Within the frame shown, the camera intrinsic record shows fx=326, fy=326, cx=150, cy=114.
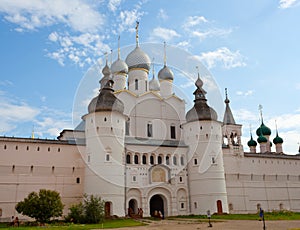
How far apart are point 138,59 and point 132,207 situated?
47.2ft

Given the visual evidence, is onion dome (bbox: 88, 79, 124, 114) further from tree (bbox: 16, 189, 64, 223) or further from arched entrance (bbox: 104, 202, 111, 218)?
tree (bbox: 16, 189, 64, 223)

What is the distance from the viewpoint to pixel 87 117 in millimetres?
24812

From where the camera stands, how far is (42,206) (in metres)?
18.6

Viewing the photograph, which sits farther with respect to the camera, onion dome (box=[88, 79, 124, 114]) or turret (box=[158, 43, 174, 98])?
turret (box=[158, 43, 174, 98])

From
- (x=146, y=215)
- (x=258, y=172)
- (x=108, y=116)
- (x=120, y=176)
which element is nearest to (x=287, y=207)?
(x=258, y=172)

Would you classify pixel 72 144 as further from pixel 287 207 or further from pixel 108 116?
pixel 287 207

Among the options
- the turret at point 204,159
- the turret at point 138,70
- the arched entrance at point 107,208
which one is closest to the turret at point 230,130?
the turret at point 204,159

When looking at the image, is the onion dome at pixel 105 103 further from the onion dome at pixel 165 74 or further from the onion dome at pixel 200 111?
the onion dome at pixel 165 74

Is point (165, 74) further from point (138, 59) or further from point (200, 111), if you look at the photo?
point (200, 111)

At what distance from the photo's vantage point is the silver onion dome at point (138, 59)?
3188 centimetres

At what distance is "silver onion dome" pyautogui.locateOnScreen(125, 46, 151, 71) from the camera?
31875 millimetres

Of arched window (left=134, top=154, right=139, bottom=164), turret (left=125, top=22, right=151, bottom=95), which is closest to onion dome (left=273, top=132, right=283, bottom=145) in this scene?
turret (left=125, top=22, right=151, bottom=95)

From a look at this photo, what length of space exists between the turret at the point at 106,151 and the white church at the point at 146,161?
0.07m

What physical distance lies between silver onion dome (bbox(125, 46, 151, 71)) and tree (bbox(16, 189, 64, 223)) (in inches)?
647
